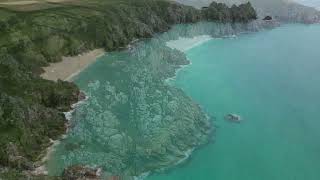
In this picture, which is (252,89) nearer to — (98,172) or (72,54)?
(72,54)

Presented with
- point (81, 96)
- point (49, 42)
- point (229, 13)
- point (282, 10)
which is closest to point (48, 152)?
point (81, 96)

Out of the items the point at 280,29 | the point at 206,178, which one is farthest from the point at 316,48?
the point at 206,178

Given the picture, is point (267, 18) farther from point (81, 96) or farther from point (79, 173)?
point (79, 173)

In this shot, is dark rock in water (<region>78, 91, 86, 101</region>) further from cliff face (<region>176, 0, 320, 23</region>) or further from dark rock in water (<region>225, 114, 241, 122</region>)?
cliff face (<region>176, 0, 320, 23</region>)

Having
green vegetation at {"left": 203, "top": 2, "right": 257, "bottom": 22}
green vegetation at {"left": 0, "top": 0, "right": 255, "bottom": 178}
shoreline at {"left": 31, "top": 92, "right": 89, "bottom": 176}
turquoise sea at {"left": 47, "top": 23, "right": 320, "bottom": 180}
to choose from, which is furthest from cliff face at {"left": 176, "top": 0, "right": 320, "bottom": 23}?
shoreline at {"left": 31, "top": 92, "right": 89, "bottom": 176}

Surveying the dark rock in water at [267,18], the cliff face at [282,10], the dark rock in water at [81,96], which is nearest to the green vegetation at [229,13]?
the dark rock in water at [267,18]

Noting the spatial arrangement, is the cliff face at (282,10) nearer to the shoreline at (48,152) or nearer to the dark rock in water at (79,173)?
the shoreline at (48,152)
